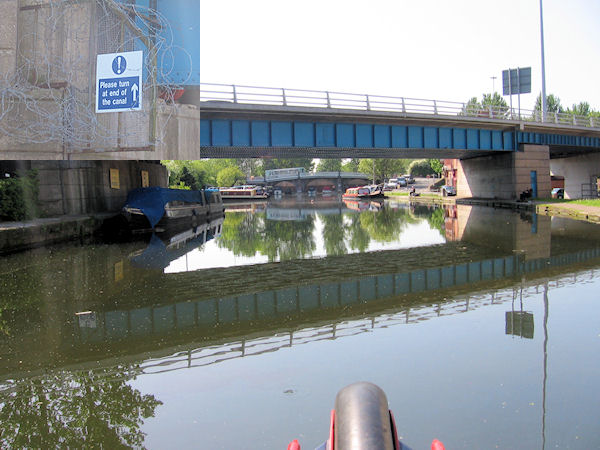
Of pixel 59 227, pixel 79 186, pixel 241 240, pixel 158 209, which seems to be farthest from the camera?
pixel 158 209

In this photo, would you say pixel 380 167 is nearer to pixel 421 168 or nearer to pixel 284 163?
pixel 421 168

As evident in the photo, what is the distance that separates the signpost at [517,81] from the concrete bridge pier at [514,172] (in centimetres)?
684

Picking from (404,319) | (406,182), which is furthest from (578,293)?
(406,182)

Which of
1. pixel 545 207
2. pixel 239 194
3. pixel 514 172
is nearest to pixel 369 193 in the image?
pixel 239 194

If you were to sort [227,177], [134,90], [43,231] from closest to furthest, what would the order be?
[134,90] < [43,231] < [227,177]

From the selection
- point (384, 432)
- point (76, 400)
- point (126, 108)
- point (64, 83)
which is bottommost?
point (76, 400)

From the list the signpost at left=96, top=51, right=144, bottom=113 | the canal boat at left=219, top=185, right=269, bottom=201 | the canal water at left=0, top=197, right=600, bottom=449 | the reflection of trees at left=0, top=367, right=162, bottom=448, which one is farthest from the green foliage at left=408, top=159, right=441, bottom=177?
the reflection of trees at left=0, top=367, right=162, bottom=448

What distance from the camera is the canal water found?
457 cm

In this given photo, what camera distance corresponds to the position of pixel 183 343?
23.5 feet

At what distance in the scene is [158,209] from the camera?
84.9ft

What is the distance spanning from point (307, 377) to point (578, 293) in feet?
21.1

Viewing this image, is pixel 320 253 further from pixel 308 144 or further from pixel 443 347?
pixel 308 144

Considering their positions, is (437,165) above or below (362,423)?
above

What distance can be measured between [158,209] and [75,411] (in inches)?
851
